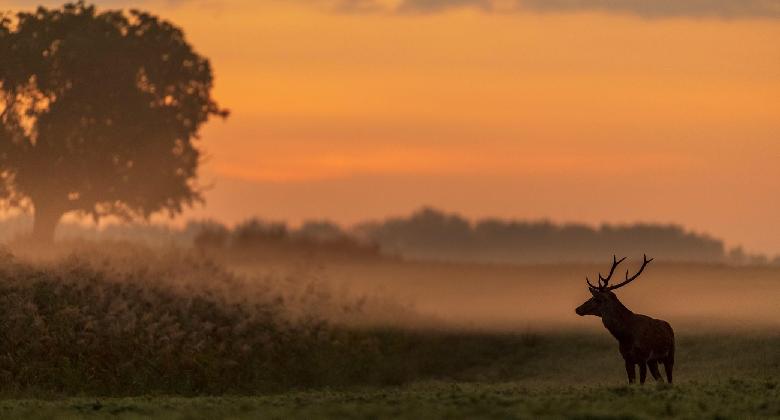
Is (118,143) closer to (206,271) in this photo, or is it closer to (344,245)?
(344,245)

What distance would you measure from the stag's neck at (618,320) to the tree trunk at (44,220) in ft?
156

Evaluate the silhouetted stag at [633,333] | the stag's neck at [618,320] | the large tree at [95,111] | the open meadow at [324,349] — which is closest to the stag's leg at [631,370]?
the silhouetted stag at [633,333]

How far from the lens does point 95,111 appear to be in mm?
72875

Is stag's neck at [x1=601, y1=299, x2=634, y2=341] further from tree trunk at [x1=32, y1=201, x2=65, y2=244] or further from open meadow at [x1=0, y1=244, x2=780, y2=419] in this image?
tree trunk at [x1=32, y1=201, x2=65, y2=244]

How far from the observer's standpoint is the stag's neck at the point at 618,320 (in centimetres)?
3141

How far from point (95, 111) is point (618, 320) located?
46.7 meters

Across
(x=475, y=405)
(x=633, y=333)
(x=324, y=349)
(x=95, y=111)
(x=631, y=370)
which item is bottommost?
(x=475, y=405)

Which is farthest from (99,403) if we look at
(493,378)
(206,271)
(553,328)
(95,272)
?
(553,328)

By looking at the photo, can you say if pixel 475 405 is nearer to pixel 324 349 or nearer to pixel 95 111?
pixel 324 349

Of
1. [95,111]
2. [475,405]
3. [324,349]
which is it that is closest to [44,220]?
[95,111]

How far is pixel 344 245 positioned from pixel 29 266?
30740 mm

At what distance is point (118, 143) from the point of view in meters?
73.4

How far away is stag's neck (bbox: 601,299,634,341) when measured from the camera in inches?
1236

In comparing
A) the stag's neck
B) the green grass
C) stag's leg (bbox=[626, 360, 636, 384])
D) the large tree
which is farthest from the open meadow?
the large tree
